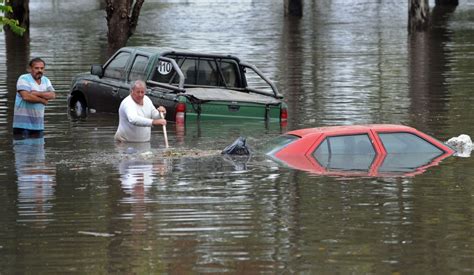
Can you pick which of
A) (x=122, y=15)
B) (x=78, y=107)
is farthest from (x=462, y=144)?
(x=122, y=15)

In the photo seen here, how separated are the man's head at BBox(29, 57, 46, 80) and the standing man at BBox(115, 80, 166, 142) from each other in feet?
6.30

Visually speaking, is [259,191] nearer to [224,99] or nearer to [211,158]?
[211,158]

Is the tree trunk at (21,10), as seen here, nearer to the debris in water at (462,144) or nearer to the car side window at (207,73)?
the car side window at (207,73)

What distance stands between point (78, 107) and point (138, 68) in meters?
2.37

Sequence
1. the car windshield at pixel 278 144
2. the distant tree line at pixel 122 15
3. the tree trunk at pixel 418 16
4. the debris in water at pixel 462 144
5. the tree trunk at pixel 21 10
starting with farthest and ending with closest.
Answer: the tree trunk at pixel 21 10, the tree trunk at pixel 418 16, the distant tree line at pixel 122 15, the debris in water at pixel 462 144, the car windshield at pixel 278 144

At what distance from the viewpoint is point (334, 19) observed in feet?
212

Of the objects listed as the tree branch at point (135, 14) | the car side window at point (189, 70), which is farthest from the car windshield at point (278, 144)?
the tree branch at point (135, 14)

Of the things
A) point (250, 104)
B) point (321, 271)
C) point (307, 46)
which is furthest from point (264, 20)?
point (321, 271)

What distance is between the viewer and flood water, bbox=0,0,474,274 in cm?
1317

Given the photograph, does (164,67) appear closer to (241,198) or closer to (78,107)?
(78,107)

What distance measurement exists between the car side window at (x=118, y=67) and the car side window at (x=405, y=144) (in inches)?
313

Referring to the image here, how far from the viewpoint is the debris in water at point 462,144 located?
21.1m

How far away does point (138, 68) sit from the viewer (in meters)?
26.1

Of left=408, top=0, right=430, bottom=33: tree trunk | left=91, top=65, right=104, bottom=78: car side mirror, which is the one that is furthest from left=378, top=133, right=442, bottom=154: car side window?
left=408, top=0, right=430, bottom=33: tree trunk
